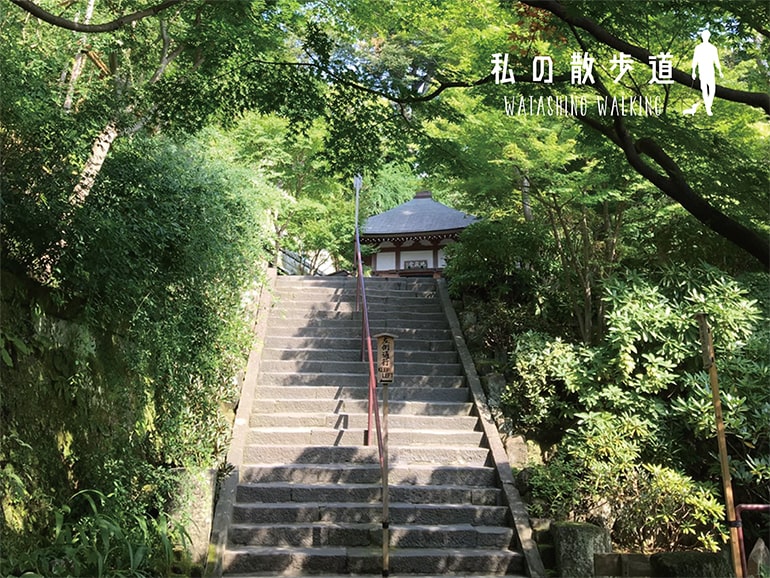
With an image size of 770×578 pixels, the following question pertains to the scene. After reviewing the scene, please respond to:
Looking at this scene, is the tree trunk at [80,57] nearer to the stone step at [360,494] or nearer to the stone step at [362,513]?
the stone step at [360,494]

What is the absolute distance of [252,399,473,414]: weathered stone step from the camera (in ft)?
23.9

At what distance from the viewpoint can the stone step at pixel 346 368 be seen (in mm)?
8070

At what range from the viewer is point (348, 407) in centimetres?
736

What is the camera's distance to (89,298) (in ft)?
14.5

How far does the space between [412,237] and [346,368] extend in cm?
1011

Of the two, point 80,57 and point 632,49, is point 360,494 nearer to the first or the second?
point 632,49

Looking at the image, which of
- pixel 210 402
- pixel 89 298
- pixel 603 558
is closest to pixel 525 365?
pixel 603 558

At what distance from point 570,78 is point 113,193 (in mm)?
3617

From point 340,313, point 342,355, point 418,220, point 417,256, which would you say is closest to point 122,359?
point 342,355

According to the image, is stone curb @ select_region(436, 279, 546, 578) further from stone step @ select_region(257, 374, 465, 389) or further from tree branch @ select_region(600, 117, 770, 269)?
tree branch @ select_region(600, 117, 770, 269)

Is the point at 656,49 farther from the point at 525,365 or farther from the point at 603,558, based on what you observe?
the point at 603,558

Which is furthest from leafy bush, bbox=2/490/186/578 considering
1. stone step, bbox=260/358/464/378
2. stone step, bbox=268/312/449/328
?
stone step, bbox=268/312/449/328

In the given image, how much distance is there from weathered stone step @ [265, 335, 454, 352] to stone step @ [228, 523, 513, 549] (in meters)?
3.31

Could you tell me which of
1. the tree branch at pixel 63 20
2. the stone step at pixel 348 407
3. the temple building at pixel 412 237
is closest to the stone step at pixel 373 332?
the stone step at pixel 348 407
